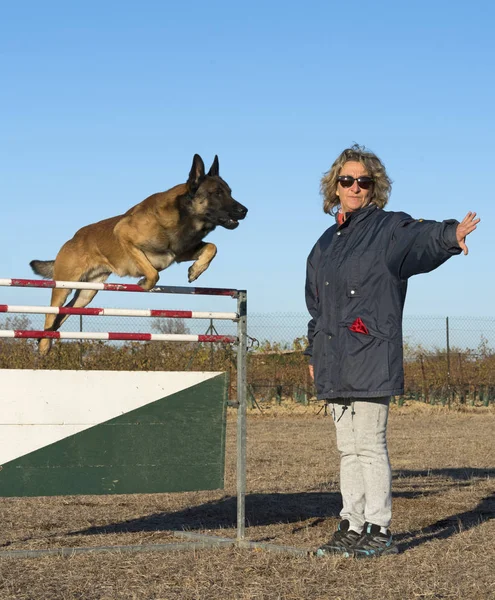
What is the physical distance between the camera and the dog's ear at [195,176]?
6613 millimetres

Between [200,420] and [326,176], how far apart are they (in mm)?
1729

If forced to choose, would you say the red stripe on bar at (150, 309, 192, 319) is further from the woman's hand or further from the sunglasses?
the woman's hand

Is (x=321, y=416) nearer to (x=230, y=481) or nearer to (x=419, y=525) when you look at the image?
(x=230, y=481)

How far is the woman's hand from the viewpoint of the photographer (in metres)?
3.90

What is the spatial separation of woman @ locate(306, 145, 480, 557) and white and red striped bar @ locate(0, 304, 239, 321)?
910mm

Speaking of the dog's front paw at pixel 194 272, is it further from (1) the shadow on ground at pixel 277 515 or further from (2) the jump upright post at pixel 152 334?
(1) the shadow on ground at pixel 277 515

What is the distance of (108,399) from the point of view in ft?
16.4

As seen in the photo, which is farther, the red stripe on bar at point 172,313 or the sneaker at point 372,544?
the red stripe on bar at point 172,313

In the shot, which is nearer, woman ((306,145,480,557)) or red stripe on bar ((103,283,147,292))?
woman ((306,145,480,557))

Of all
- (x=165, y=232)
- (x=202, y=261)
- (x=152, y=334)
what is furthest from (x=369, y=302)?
(x=165, y=232)

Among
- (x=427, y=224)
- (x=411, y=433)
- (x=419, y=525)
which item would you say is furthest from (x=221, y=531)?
(x=411, y=433)

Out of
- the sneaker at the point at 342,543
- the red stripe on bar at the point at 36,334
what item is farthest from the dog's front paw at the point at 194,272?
the sneaker at the point at 342,543

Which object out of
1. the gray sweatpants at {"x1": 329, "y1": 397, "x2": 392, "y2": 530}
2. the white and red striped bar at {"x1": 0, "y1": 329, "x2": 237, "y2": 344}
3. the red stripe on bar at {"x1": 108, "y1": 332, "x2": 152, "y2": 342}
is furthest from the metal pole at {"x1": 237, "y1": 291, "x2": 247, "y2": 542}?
the gray sweatpants at {"x1": 329, "y1": 397, "x2": 392, "y2": 530}

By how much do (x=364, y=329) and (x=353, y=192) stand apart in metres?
0.79
